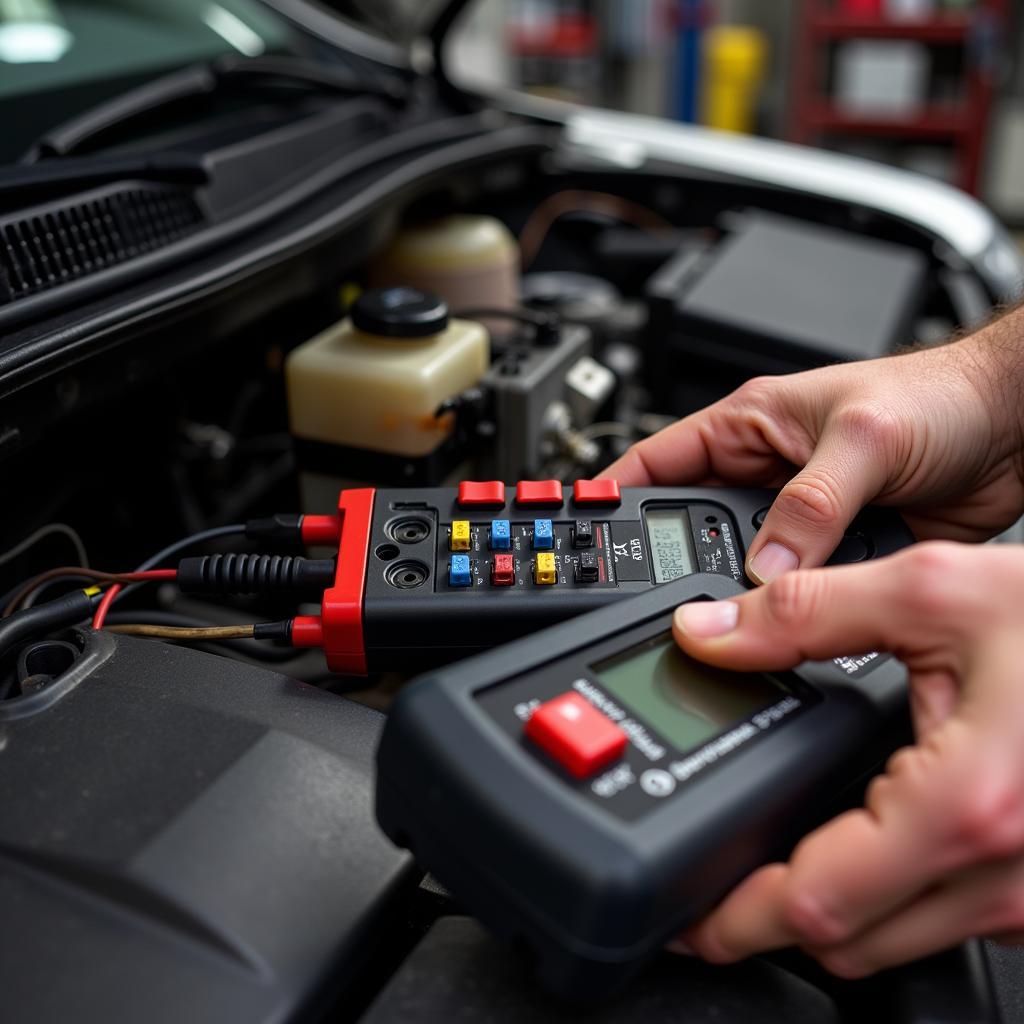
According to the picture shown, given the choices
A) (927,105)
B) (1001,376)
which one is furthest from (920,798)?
(927,105)

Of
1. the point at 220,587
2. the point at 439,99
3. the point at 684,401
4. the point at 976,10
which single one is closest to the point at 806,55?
the point at 976,10

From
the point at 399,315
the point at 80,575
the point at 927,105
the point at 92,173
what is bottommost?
Result: the point at 927,105

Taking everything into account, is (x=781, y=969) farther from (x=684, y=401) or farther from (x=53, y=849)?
(x=684, y=401)

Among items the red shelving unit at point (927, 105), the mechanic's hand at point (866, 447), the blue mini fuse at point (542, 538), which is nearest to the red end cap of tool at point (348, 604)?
the blue mini fuse at point (542, 538)

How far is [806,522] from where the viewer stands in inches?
23.6

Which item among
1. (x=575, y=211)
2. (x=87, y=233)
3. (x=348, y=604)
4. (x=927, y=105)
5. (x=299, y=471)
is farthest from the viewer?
(x=927, y=105)

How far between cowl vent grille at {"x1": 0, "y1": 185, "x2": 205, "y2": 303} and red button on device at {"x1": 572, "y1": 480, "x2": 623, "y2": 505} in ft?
1.13

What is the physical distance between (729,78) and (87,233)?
4083 millimetres

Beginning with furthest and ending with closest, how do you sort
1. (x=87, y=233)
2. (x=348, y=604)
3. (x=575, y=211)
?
(x=575, y=211) → (x=87, y=233) → (x=348, y=604)

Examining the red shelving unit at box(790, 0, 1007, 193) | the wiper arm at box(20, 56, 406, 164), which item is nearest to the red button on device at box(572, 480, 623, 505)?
the wiper arm at box(20, 56, 406, 164)

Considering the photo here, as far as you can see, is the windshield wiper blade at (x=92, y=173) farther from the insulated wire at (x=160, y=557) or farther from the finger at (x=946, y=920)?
the finger at (x=946, y=920)

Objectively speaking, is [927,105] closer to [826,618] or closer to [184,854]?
[826,618]

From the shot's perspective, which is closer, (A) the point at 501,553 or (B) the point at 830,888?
(B) the point at 830,888

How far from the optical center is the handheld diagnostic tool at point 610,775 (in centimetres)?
37
